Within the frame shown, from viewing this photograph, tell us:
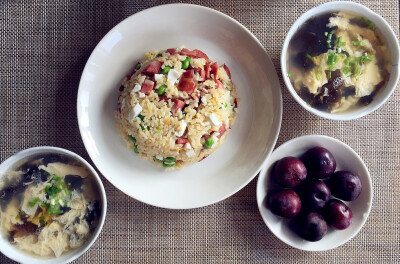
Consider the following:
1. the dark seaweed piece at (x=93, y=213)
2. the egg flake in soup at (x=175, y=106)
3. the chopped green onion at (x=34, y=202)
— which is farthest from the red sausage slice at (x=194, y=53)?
the chopped green onion at (x=34, y=202)

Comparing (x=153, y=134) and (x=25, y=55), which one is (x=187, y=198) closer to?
(x=153, y=134)

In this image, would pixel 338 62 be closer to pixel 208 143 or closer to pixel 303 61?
pixel 303 61

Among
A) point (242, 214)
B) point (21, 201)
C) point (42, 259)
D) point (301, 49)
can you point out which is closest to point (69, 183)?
point (21, 201)

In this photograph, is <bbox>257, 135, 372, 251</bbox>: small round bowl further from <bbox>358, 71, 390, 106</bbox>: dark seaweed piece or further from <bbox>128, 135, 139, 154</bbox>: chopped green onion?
<bbox>128, 135, 139, 154</bbox>: chopped green onion

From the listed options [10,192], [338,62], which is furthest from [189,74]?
[10,192]

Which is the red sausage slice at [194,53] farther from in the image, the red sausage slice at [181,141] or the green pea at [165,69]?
the red sausage slice at [181,141]

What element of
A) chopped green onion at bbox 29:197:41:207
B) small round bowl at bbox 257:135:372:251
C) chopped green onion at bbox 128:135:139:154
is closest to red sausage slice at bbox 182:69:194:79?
chopped green onion at bbox 128:135:139:154
